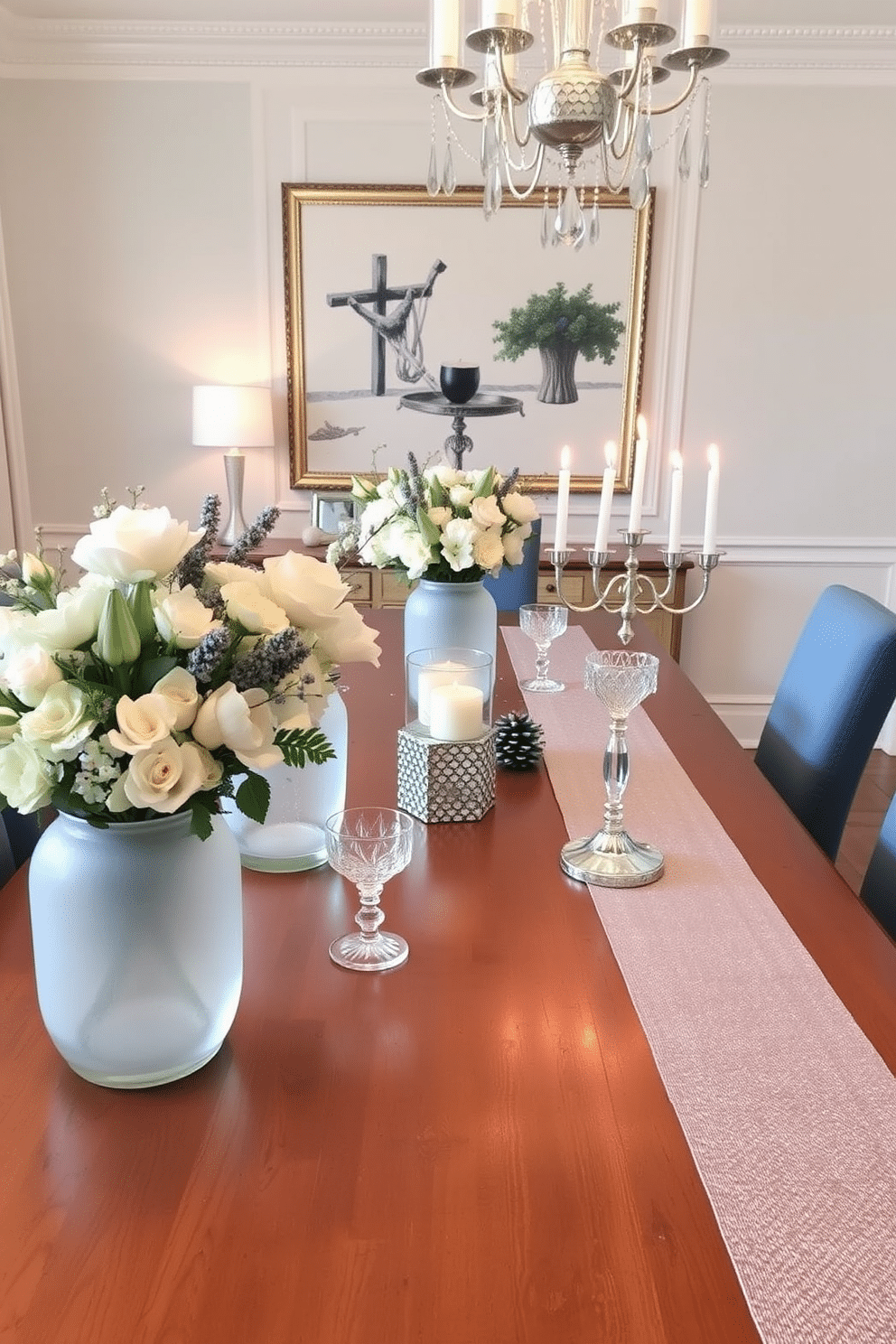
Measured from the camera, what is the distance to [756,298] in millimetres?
3666

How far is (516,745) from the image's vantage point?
1636 millimetres

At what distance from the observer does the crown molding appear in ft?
11.0

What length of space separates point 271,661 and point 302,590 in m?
0.09

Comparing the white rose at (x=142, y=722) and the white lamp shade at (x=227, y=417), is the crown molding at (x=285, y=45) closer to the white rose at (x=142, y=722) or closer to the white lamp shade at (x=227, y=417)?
the white lamp shade at (x=227, y=417)

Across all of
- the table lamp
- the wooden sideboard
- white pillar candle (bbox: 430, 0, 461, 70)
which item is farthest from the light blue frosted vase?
the table lamp

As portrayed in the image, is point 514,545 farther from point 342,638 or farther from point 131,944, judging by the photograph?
point 131,944

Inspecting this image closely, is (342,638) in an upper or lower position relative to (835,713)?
upper

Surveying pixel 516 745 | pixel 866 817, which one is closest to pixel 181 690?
pixel 516 745

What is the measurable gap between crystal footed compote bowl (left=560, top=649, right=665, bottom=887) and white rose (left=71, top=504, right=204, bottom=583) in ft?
2.05

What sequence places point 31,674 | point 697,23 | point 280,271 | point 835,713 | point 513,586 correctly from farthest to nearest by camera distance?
point 280,271 → point 513,586 → point 835,713 → point 697,23 → point 31,674

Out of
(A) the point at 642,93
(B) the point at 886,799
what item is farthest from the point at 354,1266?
(B) the point at 886,799

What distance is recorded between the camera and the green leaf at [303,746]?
866 millimetres

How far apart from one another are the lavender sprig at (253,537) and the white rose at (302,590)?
4 cm

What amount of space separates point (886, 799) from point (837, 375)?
1566mm
